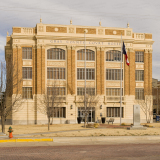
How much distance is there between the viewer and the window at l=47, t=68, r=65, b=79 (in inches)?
1839

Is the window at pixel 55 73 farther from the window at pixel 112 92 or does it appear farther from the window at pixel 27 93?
the window at pixel 112 92

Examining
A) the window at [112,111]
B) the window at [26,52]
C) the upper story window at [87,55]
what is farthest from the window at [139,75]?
the window at [26,52]

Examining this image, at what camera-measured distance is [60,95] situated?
46281mm

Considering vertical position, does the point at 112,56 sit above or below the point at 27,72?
above

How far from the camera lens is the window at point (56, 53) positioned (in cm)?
4675

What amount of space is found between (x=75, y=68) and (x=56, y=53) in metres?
3.99

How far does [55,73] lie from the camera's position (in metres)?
46.8

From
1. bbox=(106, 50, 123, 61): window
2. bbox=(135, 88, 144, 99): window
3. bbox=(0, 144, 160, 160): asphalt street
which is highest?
bbox=(106, 50, 123, 61): window

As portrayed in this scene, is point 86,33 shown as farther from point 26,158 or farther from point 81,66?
point 26,158

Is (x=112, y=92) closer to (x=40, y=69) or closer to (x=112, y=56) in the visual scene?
(x=112, y=56)

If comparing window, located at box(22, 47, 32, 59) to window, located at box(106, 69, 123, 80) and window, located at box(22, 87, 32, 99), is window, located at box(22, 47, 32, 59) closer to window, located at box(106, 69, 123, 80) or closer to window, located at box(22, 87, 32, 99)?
window, located at box(22, 87, 32, 99)

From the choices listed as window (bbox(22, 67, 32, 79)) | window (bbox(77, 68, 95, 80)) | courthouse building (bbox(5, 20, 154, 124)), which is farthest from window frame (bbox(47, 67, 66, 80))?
window (bbox(22, 67, 32, 79))

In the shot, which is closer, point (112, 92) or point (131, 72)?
point (112, 92)

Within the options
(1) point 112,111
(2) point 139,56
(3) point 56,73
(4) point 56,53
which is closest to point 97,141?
(3) point 56,73
